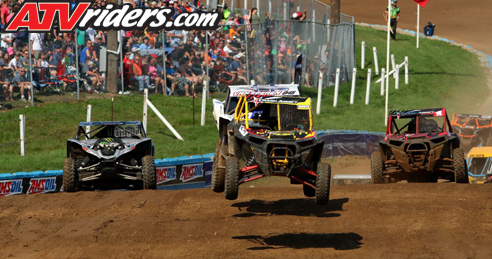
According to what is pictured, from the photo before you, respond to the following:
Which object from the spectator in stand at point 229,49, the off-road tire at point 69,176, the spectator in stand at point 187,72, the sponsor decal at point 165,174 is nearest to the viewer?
Result: the off-road tire at point 69,176

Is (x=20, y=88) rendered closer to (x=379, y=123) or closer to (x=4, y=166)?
(x=4, y=166)

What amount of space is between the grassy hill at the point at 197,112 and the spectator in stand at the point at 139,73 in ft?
1.74

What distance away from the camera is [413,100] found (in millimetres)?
31578

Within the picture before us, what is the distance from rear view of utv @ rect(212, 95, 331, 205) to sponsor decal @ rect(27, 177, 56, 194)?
485 cm

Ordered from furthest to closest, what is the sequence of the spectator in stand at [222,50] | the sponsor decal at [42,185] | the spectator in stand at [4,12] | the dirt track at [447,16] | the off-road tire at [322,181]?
the dirt track at [447,16] < the spectator in stand at [222,50] < the spectator in stand at [4,12] < the sponsor decal at [42,185] < the off-road tire at [322,181]

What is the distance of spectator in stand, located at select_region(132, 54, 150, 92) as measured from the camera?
82.0 feet

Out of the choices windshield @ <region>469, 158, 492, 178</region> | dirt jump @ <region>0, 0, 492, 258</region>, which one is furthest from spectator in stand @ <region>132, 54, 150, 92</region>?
windshield @ <region>469, 158, 492, 178</region>

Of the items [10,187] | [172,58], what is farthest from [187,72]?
[10,187]

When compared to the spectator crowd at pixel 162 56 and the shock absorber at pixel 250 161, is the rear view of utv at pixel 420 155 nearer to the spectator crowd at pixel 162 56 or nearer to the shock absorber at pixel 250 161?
the shock absorber at pixel 250 161

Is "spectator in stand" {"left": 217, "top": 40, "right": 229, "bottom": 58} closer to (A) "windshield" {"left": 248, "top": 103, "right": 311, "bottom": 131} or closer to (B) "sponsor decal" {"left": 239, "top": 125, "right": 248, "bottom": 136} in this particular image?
(A) "windshield" {"left": 248, "top": 103, "right": 311, "bottom": 131}

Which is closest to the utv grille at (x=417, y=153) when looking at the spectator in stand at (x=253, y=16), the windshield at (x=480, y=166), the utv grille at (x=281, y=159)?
the windshield at (x=480, y=166)

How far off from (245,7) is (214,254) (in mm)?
23370

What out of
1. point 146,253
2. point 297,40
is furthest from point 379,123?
point 146,253
